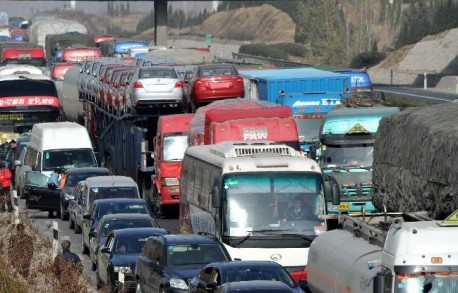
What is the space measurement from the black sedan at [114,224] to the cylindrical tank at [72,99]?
29.2 m

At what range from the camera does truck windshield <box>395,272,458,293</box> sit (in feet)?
43.8

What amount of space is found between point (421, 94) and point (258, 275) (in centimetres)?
5357

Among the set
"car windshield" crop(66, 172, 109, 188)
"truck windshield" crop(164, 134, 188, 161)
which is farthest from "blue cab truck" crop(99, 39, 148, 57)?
"truck windshield" crop(164, 134, 188, 161)

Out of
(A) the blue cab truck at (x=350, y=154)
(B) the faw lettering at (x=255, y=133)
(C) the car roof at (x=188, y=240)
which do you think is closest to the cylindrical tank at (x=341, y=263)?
(C) the car roof at (x=188, y=240)

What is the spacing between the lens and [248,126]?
30047mm

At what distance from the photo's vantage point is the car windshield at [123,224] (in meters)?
26.4

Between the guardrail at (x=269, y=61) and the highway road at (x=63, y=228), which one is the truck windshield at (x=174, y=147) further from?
the guardrail at (x=269, y=61)

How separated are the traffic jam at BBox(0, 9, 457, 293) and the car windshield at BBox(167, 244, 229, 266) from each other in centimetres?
3

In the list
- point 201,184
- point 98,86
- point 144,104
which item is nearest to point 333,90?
point 144,104

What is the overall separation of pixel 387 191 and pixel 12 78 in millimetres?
30080

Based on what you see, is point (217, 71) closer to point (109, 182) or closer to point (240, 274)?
point (109, 182)

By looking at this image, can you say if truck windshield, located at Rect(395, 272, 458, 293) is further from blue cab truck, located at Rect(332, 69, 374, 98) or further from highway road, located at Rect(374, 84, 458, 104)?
highway road, located at Rect(374, 84, 458, 104)

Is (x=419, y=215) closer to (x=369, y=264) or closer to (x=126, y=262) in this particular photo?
(x=369, y=264)

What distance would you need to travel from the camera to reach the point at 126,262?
76.1ft
